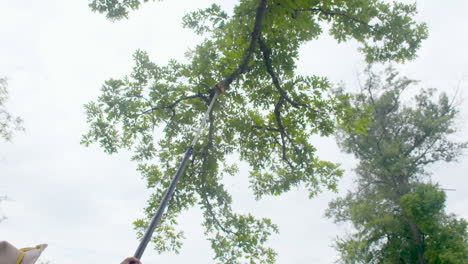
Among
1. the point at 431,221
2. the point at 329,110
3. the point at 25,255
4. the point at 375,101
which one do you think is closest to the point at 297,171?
the point at 329,110

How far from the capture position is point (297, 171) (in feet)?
25.4

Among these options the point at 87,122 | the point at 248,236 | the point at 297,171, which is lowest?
the point at 248,236

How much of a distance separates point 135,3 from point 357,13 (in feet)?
18.2


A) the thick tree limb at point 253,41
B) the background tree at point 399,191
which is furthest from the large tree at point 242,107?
the background tree at point 399,191

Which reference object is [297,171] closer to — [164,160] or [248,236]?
[248,236]

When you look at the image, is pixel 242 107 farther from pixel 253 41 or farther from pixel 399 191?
pixel 399 191

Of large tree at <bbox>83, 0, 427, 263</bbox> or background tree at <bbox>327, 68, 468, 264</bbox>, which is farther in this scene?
background tree at <bbox>327, 68, 468, 264</bbox>

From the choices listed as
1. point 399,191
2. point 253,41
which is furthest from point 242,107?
Answer: point 399,191

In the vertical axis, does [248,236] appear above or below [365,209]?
below

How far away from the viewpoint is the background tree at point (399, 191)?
11.0 meters

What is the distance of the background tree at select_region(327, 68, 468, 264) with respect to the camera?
11.0m

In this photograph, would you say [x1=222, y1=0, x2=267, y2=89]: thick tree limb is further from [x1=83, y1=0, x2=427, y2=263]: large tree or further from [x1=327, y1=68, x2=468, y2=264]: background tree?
[x1=327, y1=68, x2=468, y2=264]: background tree

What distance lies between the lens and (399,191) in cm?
Answer: 1352

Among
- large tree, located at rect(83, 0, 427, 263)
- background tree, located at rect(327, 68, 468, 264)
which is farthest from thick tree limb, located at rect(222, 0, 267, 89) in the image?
background tree, located at rect(327, 68, 468, 264)
